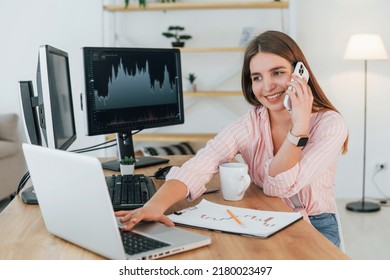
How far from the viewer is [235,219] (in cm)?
117

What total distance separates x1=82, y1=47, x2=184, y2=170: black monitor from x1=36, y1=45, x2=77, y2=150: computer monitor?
0.28 feet

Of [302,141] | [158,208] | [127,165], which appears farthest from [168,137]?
[158,208]

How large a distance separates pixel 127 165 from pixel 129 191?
0.38 m

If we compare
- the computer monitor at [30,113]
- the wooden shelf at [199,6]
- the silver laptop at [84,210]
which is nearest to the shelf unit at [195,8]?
the wooden shelf at [199,6]

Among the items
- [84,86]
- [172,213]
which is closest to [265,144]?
[172,213]

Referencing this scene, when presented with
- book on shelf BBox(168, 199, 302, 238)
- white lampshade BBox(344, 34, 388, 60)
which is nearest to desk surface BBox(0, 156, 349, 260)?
book on shelf BBox(168, 199, 302, 238)

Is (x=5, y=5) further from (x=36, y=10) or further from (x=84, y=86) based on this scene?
(x=84, y=86)

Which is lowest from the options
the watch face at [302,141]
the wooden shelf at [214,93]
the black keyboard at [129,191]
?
the wooden shelf at [214,93]

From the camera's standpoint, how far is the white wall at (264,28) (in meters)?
3.91

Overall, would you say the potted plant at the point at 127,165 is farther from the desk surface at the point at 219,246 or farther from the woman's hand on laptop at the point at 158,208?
the desk surface at the point at 219,246

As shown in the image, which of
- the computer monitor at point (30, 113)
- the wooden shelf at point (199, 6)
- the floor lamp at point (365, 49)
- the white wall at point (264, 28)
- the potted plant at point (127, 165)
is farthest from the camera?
the white wall at point (264, 28)

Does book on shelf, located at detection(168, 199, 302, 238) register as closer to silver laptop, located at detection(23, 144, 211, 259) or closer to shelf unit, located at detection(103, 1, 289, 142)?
silver laptop, located at detection(23, 144, 211, 259)

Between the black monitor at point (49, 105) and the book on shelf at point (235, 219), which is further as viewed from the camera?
the black monitor at point (49, 105)

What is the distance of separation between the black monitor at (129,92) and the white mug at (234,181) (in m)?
0.59
